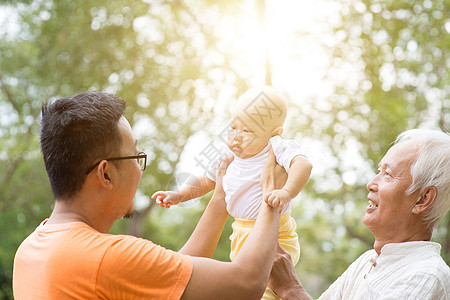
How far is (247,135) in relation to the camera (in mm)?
1826

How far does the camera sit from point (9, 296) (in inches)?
450

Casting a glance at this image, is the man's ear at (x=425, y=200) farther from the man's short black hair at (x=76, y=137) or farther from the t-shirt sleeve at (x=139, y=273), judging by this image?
the man's short black hair at (x=76, y=137)

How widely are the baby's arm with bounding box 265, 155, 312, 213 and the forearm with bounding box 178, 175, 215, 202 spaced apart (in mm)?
458

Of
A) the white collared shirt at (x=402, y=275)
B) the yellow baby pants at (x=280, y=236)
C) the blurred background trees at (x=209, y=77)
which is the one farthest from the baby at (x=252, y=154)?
the blurred background trees at (x=209, y=77)

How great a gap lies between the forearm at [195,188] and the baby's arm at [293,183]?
46cm

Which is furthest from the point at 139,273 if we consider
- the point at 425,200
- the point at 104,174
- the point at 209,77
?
the point at 209,77

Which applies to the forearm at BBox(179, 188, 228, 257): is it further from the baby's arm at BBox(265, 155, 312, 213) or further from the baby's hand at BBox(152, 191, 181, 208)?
the baby's arm at BBox(265, 155, 312, 213)

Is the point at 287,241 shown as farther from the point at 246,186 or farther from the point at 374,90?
the point at 374,90

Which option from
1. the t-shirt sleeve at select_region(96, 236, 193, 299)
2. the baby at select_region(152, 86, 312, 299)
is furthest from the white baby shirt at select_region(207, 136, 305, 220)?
the t-shirt sleeve at select_region(96, 236, 193, 299)

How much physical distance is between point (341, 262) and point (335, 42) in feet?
21.6

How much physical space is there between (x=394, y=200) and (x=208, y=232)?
696 millimetres

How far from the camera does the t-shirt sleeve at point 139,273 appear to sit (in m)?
1.34

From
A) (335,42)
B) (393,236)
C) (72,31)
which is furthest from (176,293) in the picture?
(72,31)

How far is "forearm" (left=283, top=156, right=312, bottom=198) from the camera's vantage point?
1.58 meters
